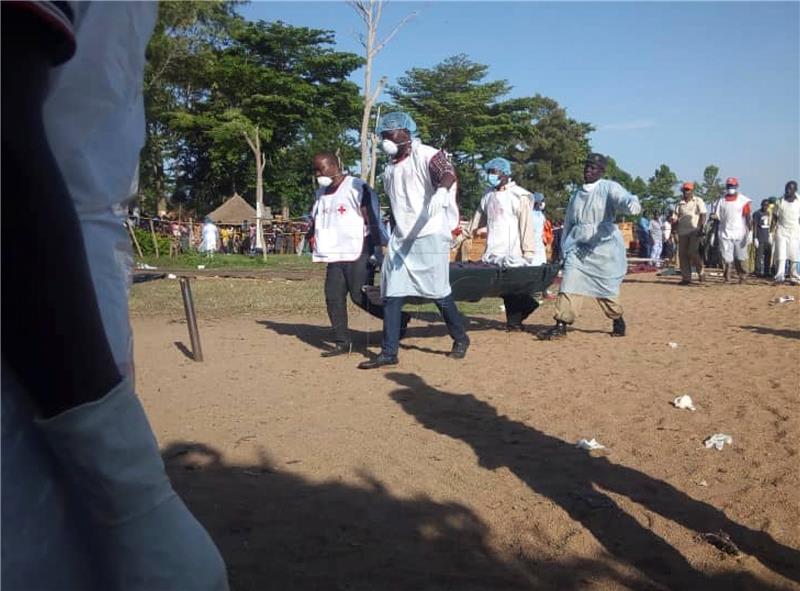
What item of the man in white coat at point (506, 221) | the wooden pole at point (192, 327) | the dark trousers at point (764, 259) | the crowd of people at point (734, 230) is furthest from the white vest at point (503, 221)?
the dark trousers at point (764, 259)

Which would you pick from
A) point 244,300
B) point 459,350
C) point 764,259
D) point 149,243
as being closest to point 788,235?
point 764,259

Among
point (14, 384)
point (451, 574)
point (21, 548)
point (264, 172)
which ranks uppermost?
point (264, 172)

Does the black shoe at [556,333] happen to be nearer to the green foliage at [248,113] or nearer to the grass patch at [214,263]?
the grass patch at [214,263]

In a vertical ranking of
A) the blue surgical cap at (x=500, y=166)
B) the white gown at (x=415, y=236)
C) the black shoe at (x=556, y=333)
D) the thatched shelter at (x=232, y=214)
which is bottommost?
the black shoe at (x=556, y=333)

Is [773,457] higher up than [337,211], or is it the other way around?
[337,211]

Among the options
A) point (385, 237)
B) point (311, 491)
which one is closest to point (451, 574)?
point (311, 491)

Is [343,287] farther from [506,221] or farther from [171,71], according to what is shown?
[171,71]

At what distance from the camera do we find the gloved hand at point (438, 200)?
20.2 feet

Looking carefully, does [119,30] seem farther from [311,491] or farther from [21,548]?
[311,491]

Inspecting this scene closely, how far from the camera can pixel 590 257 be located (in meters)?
7.95

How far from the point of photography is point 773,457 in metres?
3.86

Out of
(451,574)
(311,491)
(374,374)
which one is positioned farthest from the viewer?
(374,374)

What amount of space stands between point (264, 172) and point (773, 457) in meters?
45.1

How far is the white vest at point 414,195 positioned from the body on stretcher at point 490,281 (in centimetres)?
76
